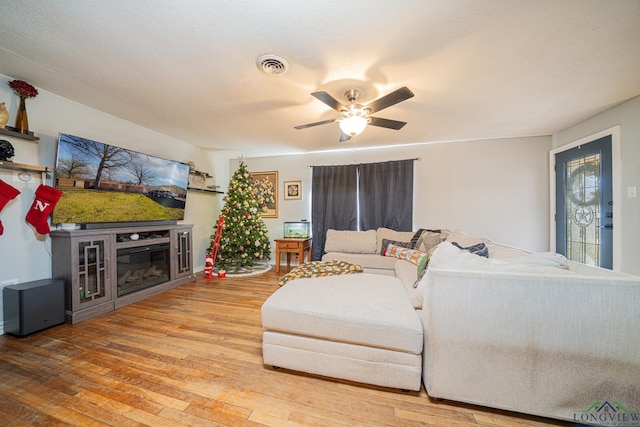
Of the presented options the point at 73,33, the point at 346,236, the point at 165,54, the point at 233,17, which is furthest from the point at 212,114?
the point at 346,236

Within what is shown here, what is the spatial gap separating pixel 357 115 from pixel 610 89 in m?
2.55

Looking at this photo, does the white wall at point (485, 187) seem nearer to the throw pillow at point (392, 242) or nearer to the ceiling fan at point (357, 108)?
the throw pillow at point (392, 242)

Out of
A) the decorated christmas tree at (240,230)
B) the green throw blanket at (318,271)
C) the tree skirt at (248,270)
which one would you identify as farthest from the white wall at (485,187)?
the tree skirt at (248,270)

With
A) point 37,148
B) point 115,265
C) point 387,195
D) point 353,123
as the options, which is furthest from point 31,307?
point 387,195

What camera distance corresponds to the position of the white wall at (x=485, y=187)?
140 inches

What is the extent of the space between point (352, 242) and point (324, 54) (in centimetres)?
267

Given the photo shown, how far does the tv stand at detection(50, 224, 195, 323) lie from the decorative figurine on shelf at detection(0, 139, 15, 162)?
2.45 feet

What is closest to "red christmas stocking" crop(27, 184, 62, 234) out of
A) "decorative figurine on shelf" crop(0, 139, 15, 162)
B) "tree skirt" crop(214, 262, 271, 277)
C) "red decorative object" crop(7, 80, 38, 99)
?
"decorative figurine on shelf" crop(0, 139, 15, 162)

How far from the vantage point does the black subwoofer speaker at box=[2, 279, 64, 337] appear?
6.13 feet

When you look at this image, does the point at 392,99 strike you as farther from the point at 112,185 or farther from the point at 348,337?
the point at 112,185

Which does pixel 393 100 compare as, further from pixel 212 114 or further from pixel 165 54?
pixel 212 114

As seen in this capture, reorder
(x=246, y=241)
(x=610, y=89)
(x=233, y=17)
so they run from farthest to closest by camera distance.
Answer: (x=246, y=241), (x=610, y=89), (x=233, y=17)

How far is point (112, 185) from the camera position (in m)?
2.63

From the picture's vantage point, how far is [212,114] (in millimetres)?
2686
